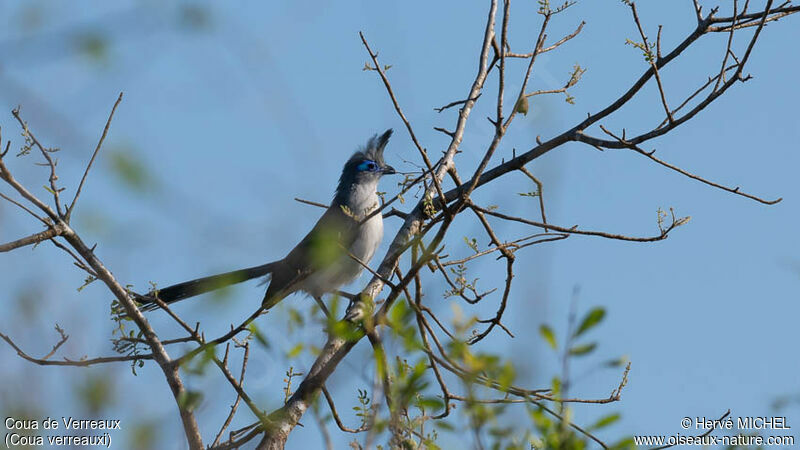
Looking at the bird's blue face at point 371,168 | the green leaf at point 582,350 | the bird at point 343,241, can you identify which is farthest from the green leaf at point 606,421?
the bird's blue face at point 371,168

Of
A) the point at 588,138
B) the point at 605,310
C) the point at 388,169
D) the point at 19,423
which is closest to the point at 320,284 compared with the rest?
the point at 388,169

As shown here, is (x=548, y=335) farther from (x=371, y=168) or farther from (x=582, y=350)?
(x=371, y=168)

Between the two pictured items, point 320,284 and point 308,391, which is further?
point 320,284

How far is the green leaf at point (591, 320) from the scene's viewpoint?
210cm

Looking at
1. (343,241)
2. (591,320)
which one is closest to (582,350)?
(591,320)

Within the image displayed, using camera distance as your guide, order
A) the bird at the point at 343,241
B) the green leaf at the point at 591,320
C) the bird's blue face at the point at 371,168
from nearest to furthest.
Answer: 1. the green leaf at the point at 591,320
2. the bird at the point at 343,241
3. the bird's blue face at the point at 371,168

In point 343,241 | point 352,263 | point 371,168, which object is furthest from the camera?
point 371,168

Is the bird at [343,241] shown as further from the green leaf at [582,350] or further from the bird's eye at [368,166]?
the green leaf at [582,350]

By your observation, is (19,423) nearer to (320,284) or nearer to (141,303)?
(141,303)

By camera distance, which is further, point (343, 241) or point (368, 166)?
point (368, 166)

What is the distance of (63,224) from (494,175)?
2.05 meters

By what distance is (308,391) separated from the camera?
403 cm

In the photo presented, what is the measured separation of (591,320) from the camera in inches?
83.4

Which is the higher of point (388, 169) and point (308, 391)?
point (388, 169)
